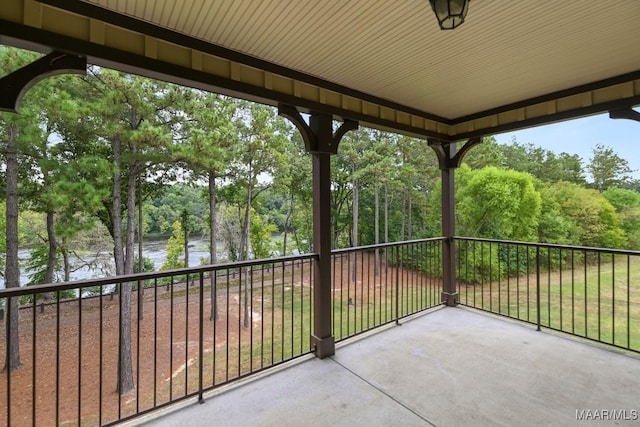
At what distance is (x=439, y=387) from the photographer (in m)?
2.35

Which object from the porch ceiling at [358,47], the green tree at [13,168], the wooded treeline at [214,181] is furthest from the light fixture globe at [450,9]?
the green tree at [13,168]

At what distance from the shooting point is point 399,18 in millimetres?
1952

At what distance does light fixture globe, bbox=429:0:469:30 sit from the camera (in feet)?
4.23

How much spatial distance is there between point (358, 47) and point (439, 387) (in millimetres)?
2840

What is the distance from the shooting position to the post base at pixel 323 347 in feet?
9.42

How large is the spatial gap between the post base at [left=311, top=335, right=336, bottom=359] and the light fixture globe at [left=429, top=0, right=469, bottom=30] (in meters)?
2.74

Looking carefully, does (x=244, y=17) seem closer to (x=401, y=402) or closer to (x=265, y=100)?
(x=265, y=100)

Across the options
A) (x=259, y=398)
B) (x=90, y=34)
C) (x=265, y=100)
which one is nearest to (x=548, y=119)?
(x=265, y=100)

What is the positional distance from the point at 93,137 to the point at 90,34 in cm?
827

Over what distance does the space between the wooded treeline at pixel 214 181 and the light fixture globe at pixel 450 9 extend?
14.5 feet

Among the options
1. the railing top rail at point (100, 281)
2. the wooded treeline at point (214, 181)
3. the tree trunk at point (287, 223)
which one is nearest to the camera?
the railing top rail at point (100, 281)

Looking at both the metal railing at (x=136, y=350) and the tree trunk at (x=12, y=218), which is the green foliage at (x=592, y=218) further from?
the tree trunk at (x=12, y=218)

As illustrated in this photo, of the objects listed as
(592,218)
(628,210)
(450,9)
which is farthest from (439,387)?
(628,210)

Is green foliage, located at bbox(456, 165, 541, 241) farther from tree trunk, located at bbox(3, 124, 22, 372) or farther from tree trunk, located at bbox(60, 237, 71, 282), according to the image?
tree trunk, located at bbox(60, 237, 71, 282)
